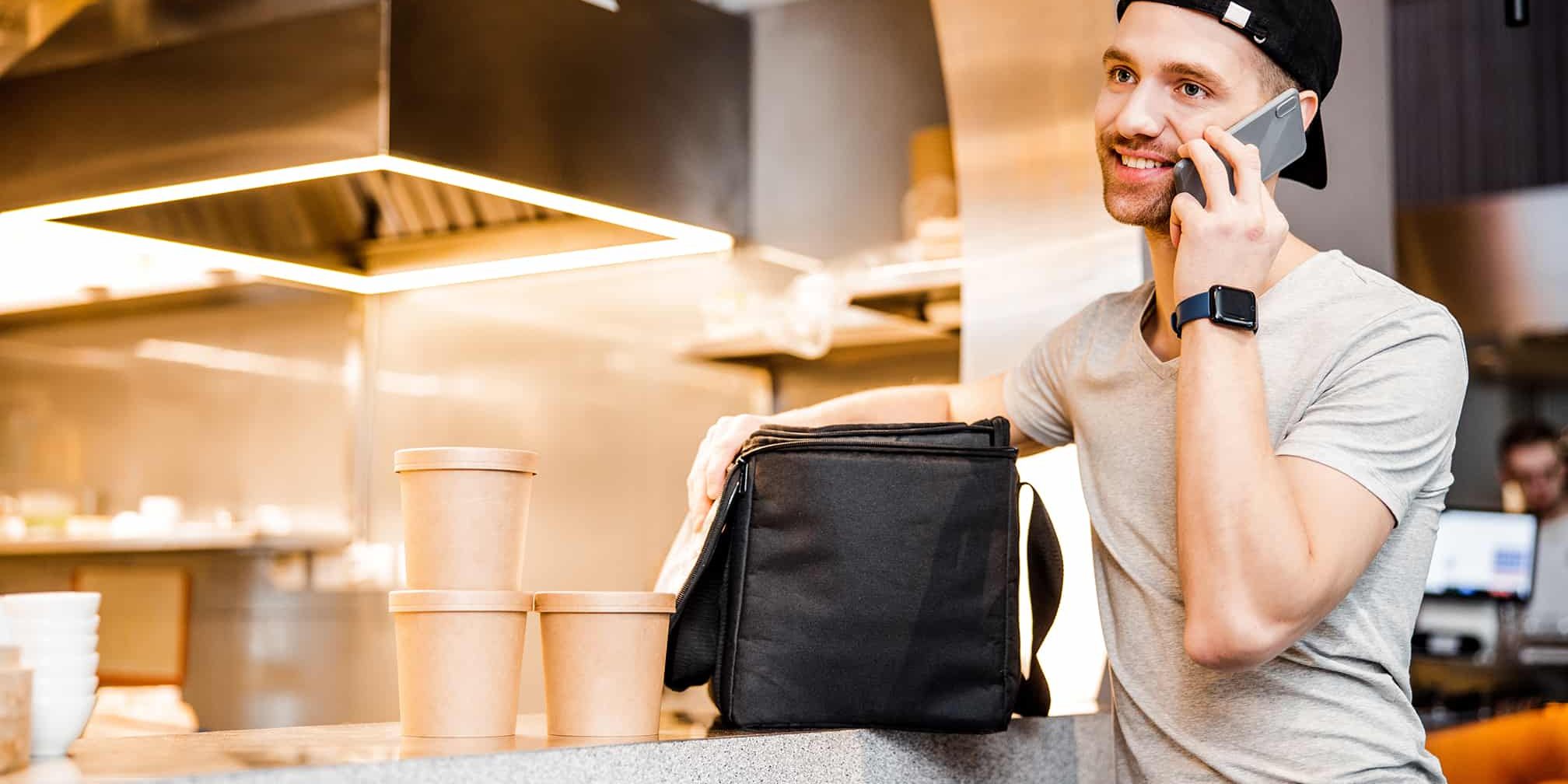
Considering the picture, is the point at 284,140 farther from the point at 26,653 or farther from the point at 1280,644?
the point at 1280,644

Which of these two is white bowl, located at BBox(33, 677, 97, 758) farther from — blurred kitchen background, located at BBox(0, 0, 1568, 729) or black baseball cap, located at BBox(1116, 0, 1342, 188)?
blurred kitchen background, located at BBox(0, 0, 1568, 729)

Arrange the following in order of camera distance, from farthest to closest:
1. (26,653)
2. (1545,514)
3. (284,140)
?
1. (1545,514)
2. (284,140)
3. (26,653)

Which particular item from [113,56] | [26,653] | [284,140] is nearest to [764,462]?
[26,653]

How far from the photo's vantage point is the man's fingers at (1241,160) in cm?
127

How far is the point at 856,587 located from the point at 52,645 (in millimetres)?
669

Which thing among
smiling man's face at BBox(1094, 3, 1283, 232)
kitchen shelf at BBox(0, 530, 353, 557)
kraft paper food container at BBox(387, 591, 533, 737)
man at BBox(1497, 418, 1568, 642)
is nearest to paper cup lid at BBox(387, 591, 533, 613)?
kraft paper food container at BBox(387, 591, 533, 737)

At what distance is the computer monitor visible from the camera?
470 cm

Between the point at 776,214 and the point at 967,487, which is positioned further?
the point at 776,214

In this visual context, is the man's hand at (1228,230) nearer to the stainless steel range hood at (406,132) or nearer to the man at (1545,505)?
the stainless steel range hood at (406,132)

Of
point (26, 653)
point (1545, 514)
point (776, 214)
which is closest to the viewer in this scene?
point (26, 653)

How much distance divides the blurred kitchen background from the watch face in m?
0.86

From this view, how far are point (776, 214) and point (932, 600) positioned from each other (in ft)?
6.17

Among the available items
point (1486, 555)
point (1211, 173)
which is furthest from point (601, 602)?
point (1486, 555)

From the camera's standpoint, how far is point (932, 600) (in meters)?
1.37
